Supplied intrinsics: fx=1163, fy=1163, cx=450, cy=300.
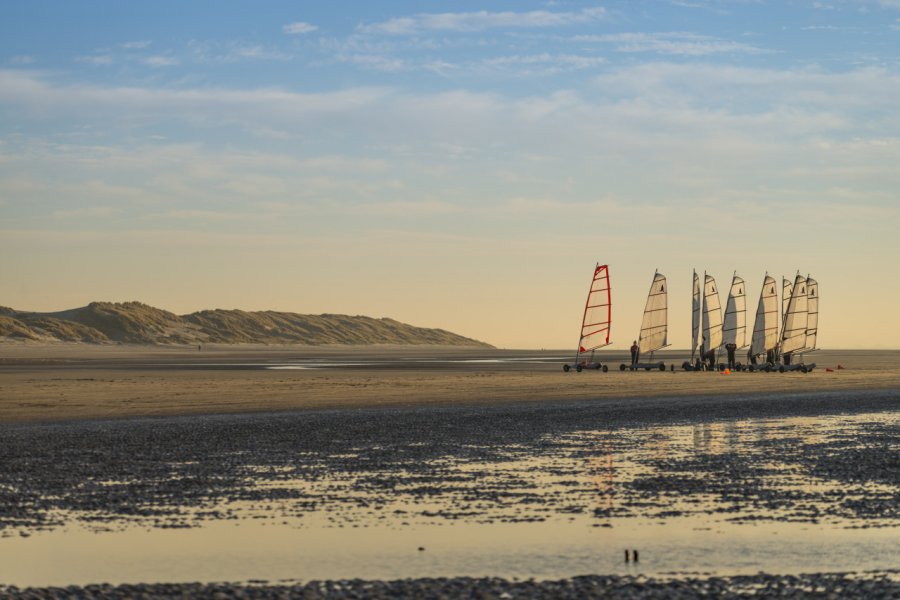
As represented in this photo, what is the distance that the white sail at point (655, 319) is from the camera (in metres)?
90.6

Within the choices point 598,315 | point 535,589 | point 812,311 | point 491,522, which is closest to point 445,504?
point 491,522

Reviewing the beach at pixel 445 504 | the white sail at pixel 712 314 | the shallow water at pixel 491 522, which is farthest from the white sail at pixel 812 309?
the shallow water at pixel 491 522

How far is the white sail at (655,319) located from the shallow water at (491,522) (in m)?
66.4

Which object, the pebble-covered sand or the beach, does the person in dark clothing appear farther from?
the pebble-covered sand

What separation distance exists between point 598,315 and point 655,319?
7870 mm

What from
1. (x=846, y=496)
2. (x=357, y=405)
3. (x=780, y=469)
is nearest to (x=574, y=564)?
(x=846, y=496)

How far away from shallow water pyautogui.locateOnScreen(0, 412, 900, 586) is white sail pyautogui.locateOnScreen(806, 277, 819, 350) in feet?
245

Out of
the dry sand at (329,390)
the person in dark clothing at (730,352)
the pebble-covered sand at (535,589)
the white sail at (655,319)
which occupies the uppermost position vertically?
the white sail at (655,319)

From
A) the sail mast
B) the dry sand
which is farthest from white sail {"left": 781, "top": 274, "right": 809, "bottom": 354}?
the dry sand

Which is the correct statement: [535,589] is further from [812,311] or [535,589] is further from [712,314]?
[812,311]

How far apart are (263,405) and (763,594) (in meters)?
31.5

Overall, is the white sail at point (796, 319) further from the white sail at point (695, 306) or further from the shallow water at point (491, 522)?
the shallow water at point (491, 522)

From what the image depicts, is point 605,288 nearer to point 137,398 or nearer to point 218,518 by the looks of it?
point 137,398

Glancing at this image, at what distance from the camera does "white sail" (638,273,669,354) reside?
90562mm
